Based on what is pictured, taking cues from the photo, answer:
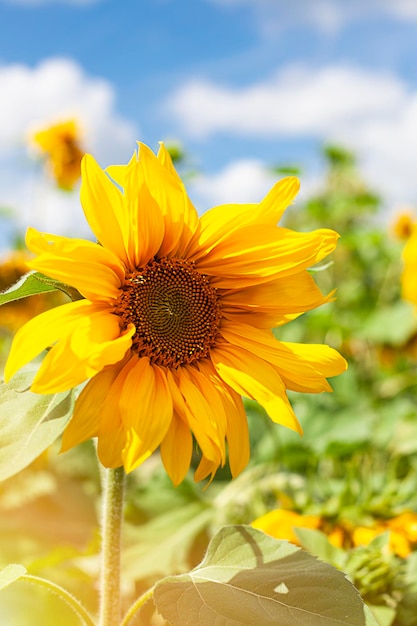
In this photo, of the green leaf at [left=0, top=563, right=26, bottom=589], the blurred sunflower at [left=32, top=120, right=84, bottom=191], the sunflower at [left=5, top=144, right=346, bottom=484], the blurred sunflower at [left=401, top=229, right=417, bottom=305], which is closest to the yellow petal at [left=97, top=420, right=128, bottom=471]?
the sunflower at [left=5, top=144, right=346, bottom=484]

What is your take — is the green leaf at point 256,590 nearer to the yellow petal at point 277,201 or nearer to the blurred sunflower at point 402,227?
the yellow petal at point 277,201

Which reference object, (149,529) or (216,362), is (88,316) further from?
(149,529)

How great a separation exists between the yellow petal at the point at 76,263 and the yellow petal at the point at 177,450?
130mm

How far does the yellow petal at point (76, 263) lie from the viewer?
619 millimetres

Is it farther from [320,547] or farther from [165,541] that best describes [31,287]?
[165,541]

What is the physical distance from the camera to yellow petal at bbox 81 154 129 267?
25.5 inches

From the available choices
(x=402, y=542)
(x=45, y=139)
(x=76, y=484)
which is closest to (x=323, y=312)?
(x=76, y=484)

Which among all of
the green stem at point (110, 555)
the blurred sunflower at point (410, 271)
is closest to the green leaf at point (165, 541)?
the green stem at point (110, 555)

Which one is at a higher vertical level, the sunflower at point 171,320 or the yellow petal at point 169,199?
the yellow petal at point 169,199

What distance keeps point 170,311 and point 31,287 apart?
147mm

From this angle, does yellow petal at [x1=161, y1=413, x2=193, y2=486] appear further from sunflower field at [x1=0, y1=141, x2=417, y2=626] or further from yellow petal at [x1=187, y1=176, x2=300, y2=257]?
yellow petal at [x1=187, y1=176, x2=300, y2=257]

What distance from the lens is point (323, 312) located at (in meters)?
1.95

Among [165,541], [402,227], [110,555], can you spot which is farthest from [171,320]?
[402,227]

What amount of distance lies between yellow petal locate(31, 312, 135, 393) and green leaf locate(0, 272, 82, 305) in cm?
5
